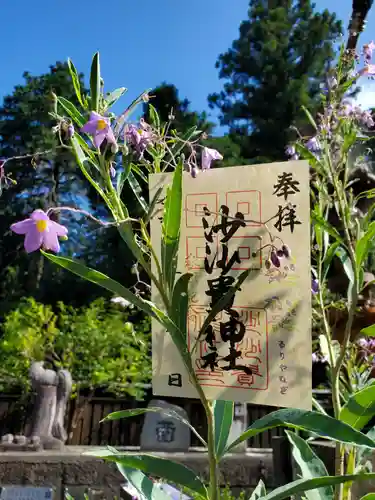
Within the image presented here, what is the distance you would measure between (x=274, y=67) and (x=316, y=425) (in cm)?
790

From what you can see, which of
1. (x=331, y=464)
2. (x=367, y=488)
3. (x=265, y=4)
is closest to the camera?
(x=367, y=488)

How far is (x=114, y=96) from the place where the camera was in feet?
2.34

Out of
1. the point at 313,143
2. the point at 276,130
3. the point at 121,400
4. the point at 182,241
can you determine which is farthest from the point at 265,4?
the point at 182,241

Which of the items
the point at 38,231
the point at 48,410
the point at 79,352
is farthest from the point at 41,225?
the point at 79,352

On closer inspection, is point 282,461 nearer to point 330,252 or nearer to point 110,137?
point 330,252

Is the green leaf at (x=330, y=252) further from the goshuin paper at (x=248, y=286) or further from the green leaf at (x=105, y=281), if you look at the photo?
the green leaf at (x=105, y=281)

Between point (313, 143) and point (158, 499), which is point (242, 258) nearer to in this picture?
point (158, 499)

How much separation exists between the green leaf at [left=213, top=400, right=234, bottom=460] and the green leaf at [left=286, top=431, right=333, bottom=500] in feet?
0.53

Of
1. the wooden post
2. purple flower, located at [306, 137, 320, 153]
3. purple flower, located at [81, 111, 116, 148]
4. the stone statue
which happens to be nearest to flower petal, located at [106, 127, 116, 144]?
purple flower, located at [81, 111, 116, 148]

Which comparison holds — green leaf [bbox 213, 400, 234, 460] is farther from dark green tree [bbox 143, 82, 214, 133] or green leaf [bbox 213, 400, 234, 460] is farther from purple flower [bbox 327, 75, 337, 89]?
dark green tree [bbox 143, 82, 214, 133]

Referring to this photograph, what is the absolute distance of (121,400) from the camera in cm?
360

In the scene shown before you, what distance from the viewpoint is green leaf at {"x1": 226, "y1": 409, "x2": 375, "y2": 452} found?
0.52 metres

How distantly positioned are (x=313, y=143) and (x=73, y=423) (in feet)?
9.70

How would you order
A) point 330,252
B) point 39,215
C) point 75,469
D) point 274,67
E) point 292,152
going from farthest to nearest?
1. point 274,67
2. point 75,469
3. point 292,152
4. point 330,252
5. point 39,215
